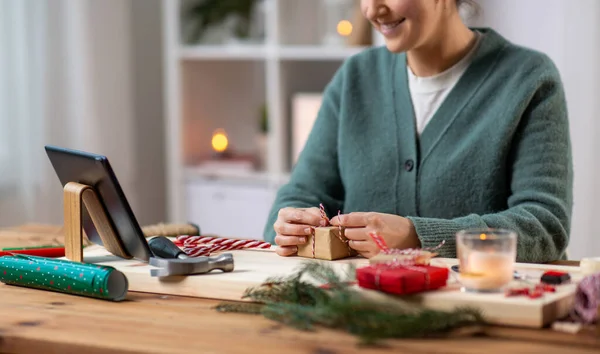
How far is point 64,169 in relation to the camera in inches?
65.7

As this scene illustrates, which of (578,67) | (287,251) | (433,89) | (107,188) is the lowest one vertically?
(287,251)

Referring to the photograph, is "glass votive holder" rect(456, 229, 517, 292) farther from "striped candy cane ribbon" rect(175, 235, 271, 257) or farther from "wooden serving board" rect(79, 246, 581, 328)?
"striped candy cane ribbon" rect(175, 235, 271, 257)

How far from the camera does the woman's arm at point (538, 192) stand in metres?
1.68

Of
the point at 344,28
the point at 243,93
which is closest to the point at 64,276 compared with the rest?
the point at 344,28

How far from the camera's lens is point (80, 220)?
5.30 ft

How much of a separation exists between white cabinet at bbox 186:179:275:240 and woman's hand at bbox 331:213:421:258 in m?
2.02

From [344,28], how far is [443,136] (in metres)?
1.58

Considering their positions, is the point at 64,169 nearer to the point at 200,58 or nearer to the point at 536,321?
the point at 536,321

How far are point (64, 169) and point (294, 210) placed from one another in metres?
0.44

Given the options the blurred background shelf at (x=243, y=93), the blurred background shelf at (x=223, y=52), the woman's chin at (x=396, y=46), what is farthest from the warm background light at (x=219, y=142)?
the woman's chin at (x=396, y=46)

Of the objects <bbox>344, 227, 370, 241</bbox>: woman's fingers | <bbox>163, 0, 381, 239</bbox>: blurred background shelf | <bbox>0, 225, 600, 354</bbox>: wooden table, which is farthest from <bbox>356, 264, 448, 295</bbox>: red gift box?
<bbox>163, 0, 381, 239</bbox>: blurred background shelf

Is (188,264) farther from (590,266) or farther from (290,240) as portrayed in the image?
(590,266)

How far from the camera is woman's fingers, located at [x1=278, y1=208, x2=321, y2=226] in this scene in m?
1.64

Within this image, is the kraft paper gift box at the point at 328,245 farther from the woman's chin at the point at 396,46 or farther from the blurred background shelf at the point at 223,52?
the blurred background shelf at the point at 223,52
